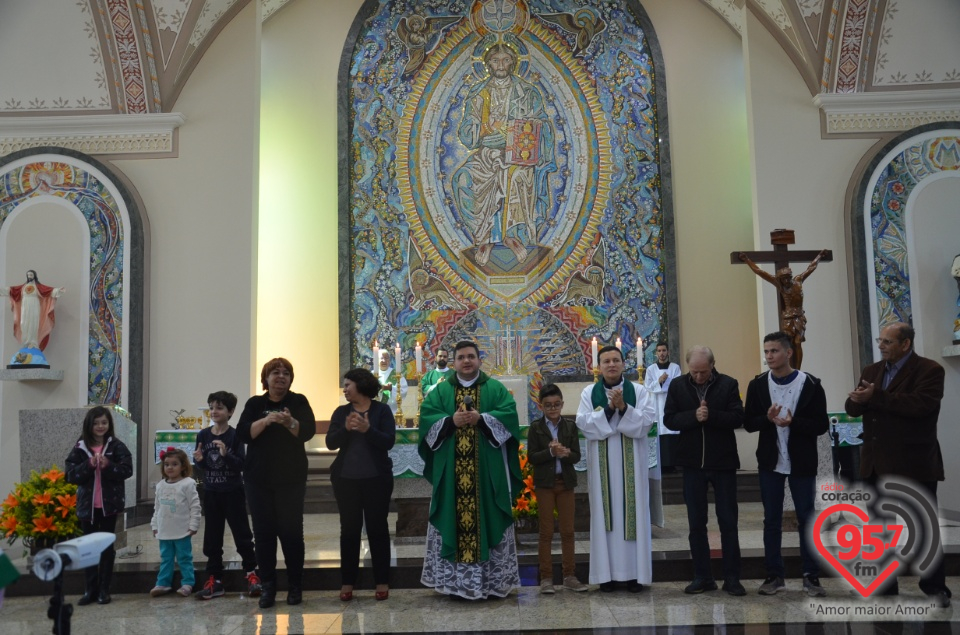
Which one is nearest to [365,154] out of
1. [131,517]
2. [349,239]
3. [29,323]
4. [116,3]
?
[349,239]

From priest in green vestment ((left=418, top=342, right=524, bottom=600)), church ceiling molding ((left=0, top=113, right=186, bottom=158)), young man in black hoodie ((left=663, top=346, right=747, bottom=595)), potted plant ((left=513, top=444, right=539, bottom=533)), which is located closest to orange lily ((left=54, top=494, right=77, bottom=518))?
priest in green vestment ((left=418, top=342, right=524, bottom=600))

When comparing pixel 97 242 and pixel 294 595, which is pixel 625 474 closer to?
pixel 294 595

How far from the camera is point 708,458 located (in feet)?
18.8

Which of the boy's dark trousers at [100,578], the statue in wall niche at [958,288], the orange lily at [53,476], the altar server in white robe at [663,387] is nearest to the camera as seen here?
the boy's dark trousers at [100,578]

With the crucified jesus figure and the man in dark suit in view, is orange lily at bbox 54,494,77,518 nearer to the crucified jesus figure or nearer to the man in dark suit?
the man in dark suit

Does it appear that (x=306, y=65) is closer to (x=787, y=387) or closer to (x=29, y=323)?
(x=29, y=323)

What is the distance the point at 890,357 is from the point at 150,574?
4901 millimetres

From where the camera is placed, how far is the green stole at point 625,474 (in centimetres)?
585

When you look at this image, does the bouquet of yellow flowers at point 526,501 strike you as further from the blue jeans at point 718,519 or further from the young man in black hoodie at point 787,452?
the young man in black hoodie at point 787,452

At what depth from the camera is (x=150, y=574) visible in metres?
6.36

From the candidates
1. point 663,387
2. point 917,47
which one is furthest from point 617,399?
point 917,47

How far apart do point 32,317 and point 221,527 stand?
16.0 feet

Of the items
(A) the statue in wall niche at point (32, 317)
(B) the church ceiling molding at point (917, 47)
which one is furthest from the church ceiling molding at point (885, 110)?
(A) the statue in wall niche at point (32, 317)

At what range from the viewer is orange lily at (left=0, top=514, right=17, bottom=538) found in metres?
6.43
